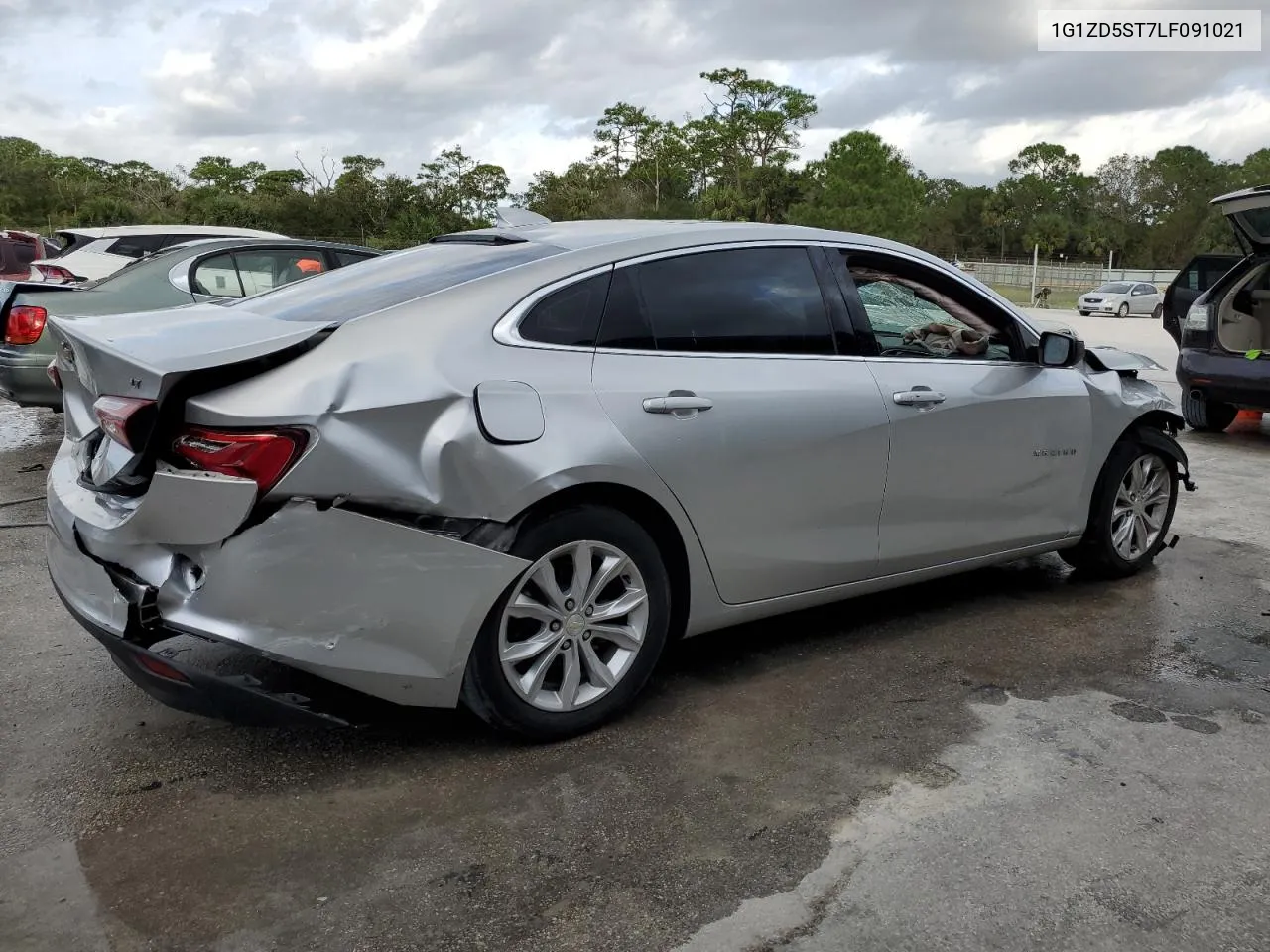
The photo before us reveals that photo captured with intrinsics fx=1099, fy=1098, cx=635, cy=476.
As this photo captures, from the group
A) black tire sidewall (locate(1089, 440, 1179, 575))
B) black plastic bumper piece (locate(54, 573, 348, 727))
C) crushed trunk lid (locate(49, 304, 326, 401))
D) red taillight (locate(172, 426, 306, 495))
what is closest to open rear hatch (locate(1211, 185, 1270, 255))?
black tire sidewall (locate(1089, 440, 1179, 575))

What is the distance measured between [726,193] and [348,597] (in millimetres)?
64745

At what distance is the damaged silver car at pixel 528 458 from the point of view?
2805 mm

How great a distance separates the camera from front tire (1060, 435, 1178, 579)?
4.88 metres

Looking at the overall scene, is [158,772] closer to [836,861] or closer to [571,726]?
[571,726]

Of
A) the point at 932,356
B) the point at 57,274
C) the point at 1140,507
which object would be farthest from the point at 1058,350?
the point at 57,274

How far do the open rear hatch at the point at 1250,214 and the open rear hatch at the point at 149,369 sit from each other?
23.8 ft

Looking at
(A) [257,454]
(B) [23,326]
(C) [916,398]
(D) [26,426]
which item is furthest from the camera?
(D) [26,426]

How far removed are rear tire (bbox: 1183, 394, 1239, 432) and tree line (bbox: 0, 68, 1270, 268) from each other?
31.9m

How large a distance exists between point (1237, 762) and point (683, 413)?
1939 millimetres

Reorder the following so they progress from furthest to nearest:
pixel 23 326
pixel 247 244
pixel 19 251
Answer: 1. pixel 19 251
2. pixel 247 244
3. pixel 23 326

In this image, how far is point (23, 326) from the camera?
7.50 meters

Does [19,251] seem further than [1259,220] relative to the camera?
Yes

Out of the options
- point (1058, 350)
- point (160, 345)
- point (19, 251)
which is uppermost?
point (19, 251)

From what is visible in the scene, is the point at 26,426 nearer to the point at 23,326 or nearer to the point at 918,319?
the point at 23,326
